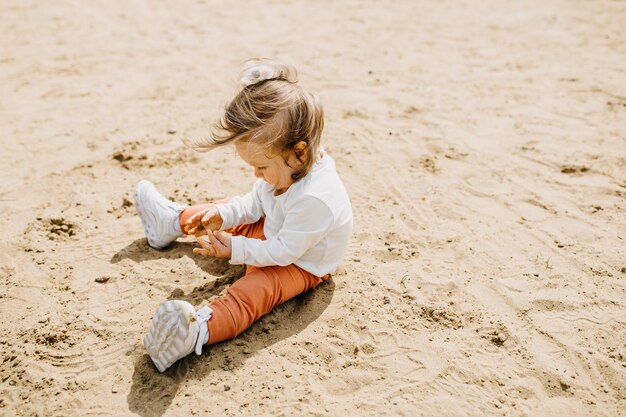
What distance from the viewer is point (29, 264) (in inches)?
122

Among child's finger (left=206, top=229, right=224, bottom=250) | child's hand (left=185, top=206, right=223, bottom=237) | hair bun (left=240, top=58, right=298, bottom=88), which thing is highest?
hair bun (left=240, top=58, right=298, bottom=88)

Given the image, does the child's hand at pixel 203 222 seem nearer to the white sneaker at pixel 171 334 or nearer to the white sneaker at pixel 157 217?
the white sneaker at pixel 157 217

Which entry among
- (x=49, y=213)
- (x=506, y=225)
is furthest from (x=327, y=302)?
(x=49, y=213)

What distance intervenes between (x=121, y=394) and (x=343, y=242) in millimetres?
1244

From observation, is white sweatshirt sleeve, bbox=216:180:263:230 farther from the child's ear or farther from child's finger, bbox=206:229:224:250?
the child's ear

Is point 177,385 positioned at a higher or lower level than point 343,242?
lower

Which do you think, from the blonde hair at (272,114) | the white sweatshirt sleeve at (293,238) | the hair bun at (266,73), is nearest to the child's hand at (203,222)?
the white sweatshirt sleeve at (293,238)

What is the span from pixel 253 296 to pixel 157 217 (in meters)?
0.92

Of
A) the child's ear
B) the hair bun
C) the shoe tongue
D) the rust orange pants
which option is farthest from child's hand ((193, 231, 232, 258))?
the hair bun

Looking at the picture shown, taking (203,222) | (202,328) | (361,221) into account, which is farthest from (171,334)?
(361,221)

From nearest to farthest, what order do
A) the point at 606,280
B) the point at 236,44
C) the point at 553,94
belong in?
the point at 606,280, the point at 553,94, the point at 236,44

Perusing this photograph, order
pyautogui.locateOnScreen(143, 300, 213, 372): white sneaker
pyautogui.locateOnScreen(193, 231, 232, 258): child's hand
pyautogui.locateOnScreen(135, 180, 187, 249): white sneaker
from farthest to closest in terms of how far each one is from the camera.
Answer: pyautogui.locateOnScreen(135, 180, 187, 249): white sneaker → pyautogui.locateOnScreen(193, 231, 232, 258): child's hand → pyautogui.locateOnScreen(143, 300, 213, 372): white sneaker

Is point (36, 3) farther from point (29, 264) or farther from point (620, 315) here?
point (620, 315)

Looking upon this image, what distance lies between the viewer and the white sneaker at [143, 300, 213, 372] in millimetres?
2367
